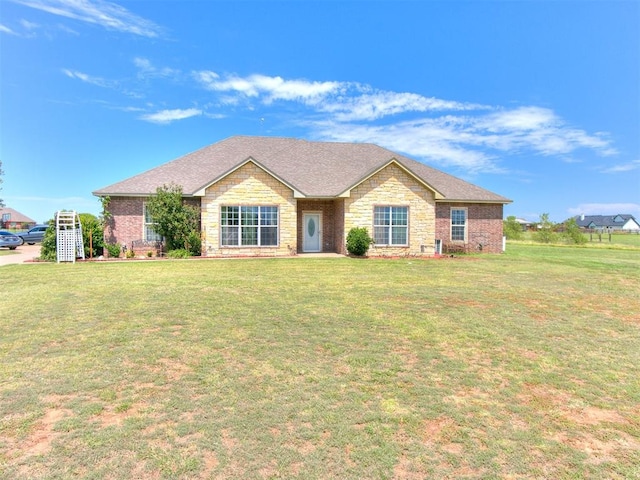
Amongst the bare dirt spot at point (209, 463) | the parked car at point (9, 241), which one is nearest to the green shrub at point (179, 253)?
the parked car at point (9, 241)

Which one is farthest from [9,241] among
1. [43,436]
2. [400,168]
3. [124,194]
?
[43,436]

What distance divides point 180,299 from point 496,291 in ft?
27.3

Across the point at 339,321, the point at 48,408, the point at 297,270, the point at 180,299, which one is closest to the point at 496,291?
the point at 339,321

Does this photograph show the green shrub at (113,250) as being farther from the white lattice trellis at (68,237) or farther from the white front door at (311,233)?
the white front door at (311,233)

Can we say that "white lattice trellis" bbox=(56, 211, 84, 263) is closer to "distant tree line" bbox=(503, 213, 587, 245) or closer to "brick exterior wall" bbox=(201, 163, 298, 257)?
"brick exterior wall" bbox=(201, 163, 298, 257)

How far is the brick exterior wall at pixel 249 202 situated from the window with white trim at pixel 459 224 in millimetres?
10087

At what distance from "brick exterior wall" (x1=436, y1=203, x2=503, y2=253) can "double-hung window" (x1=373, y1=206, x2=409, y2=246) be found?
10.3 feet

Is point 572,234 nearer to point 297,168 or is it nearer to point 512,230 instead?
point 512,230

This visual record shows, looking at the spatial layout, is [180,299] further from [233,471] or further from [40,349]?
[233,471]

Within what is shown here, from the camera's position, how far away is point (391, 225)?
21.3 m

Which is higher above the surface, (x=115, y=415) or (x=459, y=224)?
(x=459, y=224)

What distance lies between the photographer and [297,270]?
14.5m

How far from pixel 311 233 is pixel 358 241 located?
3889 millimetres

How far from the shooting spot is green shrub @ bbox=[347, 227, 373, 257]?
1978 cm
